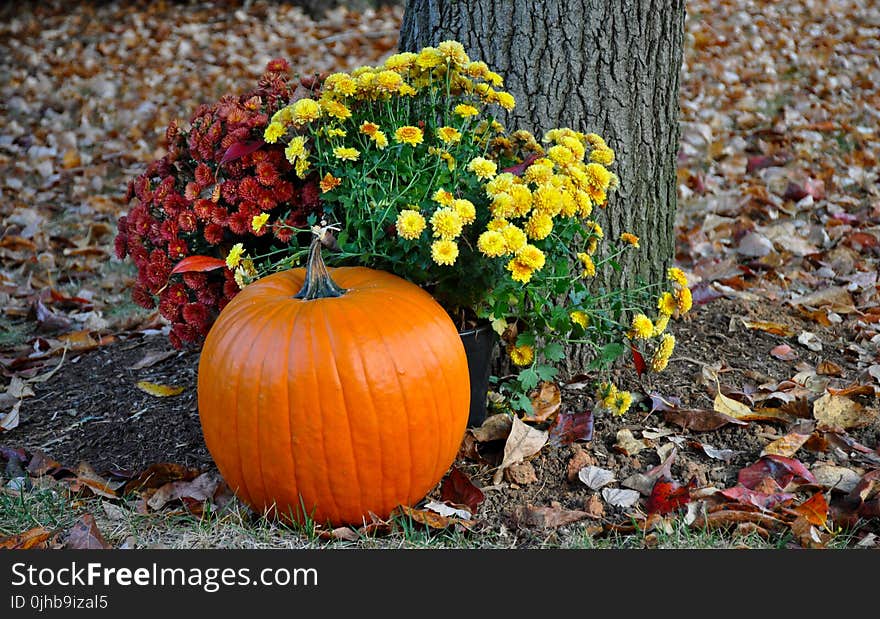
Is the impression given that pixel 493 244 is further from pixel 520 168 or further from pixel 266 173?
pixel 266 173

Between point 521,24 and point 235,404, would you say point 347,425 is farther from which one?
point 521,24

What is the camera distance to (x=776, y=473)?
2586 millimetres

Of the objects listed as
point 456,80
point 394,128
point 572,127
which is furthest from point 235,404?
point 572,127

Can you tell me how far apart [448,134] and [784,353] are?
1512 millimetres

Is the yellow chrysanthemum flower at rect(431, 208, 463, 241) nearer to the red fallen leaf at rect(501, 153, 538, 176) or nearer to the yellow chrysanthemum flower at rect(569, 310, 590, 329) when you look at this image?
the red fallen leaf at rect(501, 153, 538, 176)

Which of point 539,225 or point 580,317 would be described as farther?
point 580,317

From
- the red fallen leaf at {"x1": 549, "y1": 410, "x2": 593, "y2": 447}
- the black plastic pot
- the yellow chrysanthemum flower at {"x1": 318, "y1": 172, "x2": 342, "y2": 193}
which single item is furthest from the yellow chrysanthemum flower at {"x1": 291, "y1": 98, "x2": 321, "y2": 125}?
the red fallen leaf at {"x1": 549, "y1": 410, "x2": 593, "y2": 447}

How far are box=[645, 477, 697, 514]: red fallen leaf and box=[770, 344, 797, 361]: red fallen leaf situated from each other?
0.91 metres

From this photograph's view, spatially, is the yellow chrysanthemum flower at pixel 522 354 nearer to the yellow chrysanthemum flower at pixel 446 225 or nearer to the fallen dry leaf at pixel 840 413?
the yellow chrysanthemum flower at pixel 446 225

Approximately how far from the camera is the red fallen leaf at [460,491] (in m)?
2.57

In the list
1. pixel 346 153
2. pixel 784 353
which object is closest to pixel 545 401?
pixel 784 353

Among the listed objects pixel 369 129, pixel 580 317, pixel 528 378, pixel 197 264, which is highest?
pixel 369 129

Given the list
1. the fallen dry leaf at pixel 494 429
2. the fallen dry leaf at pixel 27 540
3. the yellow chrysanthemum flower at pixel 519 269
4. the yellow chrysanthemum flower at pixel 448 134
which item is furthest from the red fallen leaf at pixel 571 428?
the fallen dry leaf at pixel 27 540

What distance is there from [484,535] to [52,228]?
371cm
